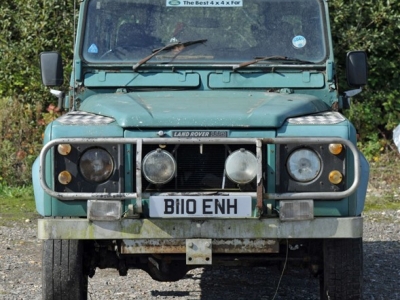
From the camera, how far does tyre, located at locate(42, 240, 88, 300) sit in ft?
16.6

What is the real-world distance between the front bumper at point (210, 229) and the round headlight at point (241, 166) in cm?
22

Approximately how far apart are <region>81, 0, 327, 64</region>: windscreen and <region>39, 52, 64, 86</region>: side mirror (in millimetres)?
189

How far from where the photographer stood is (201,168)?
5020 mm

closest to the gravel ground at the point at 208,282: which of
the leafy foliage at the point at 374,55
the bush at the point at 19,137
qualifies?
the bush at the point at 19,137

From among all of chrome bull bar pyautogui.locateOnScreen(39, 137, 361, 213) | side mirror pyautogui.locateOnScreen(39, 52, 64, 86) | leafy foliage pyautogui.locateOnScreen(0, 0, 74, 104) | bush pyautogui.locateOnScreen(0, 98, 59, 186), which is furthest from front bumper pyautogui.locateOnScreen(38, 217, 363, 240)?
leafy foliage pyautogui.locateOnScreen(0, 0, 74, 104)

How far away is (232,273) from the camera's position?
720cm

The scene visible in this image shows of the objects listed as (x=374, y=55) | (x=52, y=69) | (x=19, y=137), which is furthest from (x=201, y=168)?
(x=374, y=55)

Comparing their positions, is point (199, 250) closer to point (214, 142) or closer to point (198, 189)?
point (198, 189)

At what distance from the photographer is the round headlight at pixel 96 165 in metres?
4.93

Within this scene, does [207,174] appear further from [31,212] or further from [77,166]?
[31,212]

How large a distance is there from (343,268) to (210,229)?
0.79m

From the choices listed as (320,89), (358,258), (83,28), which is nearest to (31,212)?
(83,28)

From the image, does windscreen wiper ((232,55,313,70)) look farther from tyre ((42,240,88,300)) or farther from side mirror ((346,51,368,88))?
tyre ((42,240,88,300))

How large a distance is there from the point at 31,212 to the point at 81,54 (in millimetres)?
4223
